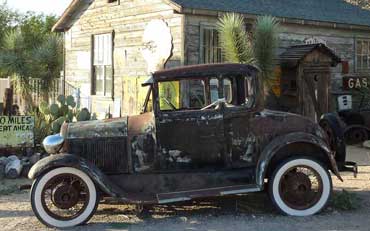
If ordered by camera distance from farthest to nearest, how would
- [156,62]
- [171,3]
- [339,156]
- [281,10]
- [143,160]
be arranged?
1. [281,10]
2. [156,62]
3. [171,3]
4. [339,156]
5. [143,160]

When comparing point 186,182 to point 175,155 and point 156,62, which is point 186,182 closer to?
point 175,155

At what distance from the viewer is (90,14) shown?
56.6 ft

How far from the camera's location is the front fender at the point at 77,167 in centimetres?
636

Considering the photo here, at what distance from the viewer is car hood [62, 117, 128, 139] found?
22.0 ft

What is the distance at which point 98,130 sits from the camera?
22.1 ft

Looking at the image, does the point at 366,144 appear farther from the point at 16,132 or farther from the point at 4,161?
the point at 4,161

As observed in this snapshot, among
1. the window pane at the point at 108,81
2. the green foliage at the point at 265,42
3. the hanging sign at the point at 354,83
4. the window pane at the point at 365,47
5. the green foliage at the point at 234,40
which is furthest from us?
the window pane at the point at 365,47

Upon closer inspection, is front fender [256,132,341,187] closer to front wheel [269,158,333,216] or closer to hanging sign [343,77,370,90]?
front wheel [269,158,333,216]

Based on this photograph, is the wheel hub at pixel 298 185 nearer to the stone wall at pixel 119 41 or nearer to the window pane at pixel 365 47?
the stone wall at pixel 119 41

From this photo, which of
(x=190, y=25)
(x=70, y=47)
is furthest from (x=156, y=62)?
(x=70, y=47)

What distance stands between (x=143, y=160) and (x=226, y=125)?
3.58ft

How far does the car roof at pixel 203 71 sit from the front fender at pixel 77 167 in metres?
1.34

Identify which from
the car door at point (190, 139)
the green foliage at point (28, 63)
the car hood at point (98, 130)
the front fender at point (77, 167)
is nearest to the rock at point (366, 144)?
the car door at point (190, 139)

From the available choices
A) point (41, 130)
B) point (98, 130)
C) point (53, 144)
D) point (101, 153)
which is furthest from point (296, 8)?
point (53, 144)
